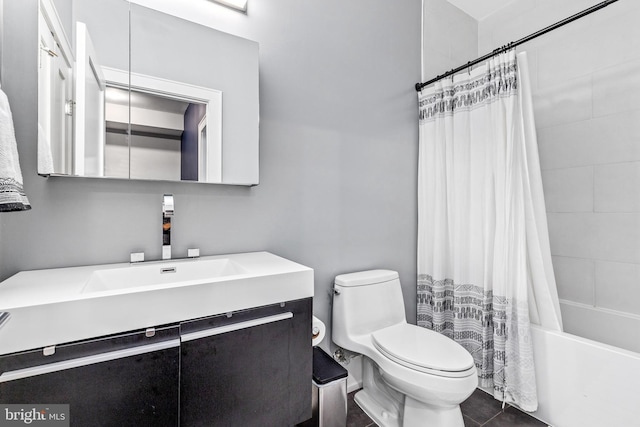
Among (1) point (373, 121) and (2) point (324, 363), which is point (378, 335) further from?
(1) point (373, 121)

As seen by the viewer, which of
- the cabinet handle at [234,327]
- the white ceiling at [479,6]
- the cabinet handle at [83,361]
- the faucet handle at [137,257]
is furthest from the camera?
the white ceiling at [479,6]

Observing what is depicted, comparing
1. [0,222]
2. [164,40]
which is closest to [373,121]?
[164,40]

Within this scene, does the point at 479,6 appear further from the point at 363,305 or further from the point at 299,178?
the point at 363,305

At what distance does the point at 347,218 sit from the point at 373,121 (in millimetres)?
644

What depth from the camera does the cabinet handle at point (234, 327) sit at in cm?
93

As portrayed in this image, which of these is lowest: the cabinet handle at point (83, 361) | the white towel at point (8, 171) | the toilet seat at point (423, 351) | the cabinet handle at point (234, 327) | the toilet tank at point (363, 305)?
the toilet seat at point (423, 351)

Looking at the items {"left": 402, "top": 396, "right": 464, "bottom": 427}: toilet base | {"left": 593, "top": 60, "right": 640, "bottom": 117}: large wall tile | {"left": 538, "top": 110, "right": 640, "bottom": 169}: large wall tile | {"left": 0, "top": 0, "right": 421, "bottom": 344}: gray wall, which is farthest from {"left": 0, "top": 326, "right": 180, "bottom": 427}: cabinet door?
{"left": 593, "top": 60, "right": 640, "bottom": 117}: large wall tile

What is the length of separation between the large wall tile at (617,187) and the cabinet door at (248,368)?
1984 mm

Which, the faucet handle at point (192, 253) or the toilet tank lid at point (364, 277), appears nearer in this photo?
the faucet handle at point (192, 253)

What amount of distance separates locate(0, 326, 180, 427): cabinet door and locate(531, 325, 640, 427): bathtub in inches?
67.0

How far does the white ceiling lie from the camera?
91.2 inches

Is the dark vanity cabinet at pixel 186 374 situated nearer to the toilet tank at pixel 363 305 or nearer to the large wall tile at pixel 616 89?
the toilet tank at pixel 363 305

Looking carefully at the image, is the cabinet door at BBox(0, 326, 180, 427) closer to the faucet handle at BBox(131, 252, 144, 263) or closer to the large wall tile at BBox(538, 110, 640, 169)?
the faucet handle at BBox(131, 252, 144, 263)

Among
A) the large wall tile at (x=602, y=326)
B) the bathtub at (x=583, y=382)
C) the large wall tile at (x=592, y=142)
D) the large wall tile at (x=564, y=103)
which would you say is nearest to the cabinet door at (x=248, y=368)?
the bathtub at (x=583, y=382)
